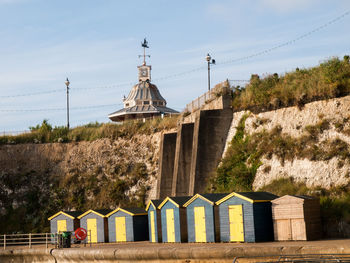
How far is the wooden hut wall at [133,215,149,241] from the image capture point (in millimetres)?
37594

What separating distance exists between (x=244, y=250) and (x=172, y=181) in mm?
22728

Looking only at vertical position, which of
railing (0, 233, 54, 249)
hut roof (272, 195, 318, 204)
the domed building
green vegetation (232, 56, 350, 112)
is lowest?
railing (0, 233, 54, 249)

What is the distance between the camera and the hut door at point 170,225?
108 ft

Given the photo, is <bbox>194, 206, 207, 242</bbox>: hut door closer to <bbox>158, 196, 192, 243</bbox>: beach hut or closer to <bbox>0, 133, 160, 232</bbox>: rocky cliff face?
<bbox>158, 196, 192, 243</bbox>: beach hut

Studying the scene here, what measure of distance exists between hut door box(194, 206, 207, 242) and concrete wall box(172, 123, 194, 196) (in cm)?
1114

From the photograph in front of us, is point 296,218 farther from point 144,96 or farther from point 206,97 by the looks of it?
point 144,96

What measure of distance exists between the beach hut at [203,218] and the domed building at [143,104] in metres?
51.5

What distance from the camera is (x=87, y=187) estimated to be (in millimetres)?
54250

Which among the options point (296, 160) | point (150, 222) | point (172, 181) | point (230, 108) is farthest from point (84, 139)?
point (296, 160)

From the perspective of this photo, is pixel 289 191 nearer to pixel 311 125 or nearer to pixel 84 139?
pixel 311 125

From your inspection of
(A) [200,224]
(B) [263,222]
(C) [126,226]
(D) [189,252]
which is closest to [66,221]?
(C) [126,226]

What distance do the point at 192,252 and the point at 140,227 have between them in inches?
496

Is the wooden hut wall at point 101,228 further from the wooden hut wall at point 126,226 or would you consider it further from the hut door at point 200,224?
the hut door at point 200,224

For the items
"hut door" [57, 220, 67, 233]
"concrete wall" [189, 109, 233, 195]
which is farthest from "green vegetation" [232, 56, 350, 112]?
"hut door" [57, 220, 67, 233]
